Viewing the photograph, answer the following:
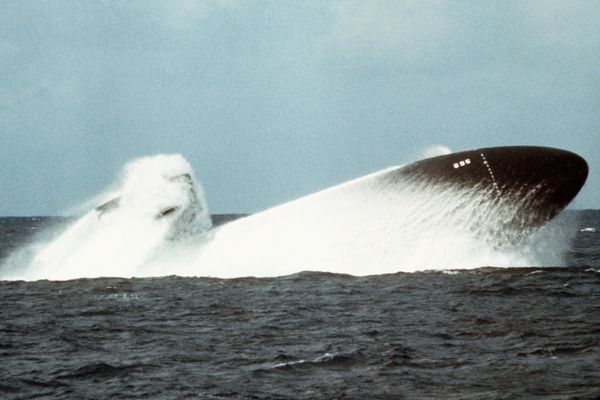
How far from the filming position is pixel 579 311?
22.3 meters

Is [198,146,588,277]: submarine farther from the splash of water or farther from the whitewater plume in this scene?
the whitewater plume

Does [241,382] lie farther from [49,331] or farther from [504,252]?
[504,252]

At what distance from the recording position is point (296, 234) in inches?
1291

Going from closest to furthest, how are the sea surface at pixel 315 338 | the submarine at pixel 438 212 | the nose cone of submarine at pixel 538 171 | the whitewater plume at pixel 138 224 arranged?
the sea surface at pixel 315 338 → the nose cone of submarine at pixel 538 171 → the submarine at pixel 438 212 → the whitewater plume at pixel 138 224

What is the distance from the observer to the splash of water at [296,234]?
29.4m

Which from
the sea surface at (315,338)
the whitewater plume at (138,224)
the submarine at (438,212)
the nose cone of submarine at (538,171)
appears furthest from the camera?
the whitewater plume at (138,224)

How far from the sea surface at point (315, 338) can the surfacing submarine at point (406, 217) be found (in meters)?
1.04

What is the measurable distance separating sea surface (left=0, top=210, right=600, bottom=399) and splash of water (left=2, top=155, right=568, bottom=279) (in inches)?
40.6

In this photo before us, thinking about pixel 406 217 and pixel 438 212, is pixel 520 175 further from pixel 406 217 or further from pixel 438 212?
pixel 406 217

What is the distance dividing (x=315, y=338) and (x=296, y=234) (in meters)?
13.8

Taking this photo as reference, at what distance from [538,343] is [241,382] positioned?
6.74 m

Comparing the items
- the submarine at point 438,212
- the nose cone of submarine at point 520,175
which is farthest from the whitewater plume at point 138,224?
the nose cone of submarine at point 520,175

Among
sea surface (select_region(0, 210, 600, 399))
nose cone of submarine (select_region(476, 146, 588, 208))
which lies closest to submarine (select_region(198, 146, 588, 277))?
nose cone of submarine (select_region(476, 146, 588, 208))

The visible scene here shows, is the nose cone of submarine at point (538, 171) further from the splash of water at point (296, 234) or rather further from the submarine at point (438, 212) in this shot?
the splash of water at point (296, 234)
